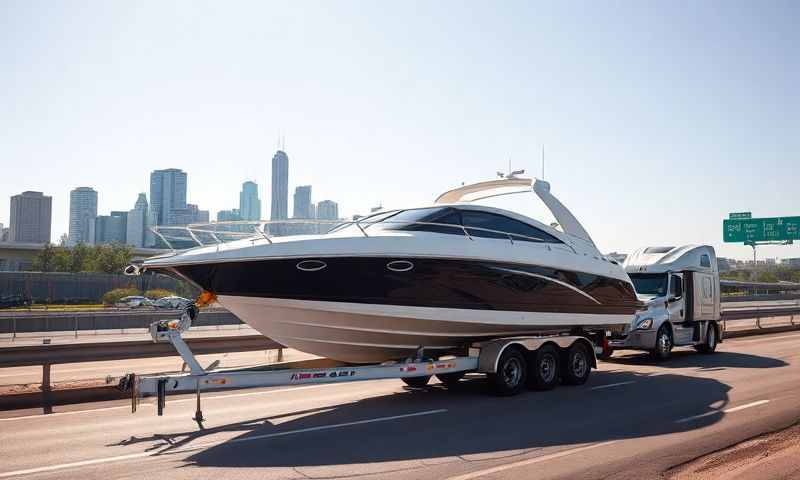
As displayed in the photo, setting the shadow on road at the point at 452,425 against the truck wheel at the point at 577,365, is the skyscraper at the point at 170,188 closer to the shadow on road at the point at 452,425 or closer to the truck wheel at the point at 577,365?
the truck wheel at the point at 577,365

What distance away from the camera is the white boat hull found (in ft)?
29.9

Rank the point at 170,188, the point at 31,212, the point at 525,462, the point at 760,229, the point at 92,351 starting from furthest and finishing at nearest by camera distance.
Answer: the point at 31,212, the point at 170,188, the point at 760,229, the point at 92,351, the point at 525,462

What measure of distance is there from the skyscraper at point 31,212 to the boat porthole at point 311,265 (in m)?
199

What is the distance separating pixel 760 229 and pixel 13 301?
56198mm

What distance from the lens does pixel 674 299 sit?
56.5 ft

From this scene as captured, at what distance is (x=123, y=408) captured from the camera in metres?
9.86

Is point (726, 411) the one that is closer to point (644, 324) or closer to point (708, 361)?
point (644, 324)

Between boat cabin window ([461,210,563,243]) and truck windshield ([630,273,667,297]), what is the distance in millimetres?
6420

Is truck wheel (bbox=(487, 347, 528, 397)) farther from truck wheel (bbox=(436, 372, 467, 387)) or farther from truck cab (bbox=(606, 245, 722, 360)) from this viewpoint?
truck cab (bbox=(606, 245, 722, 360))

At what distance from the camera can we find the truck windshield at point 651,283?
56.6ft

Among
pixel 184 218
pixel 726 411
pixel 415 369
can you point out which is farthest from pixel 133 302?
pixel 726 411

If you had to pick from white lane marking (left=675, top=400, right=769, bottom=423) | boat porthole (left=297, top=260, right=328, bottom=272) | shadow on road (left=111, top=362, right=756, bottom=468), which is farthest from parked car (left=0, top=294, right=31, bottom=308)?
white lane marking (left=675, top=400, right=769, bottom=423)

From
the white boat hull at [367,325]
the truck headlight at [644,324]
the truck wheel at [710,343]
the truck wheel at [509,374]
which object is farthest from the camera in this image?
the truck wheel at [710,343]

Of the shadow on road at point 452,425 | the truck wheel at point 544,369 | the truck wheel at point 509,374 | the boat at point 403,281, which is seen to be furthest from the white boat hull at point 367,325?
the shadow on road at point 452,425
